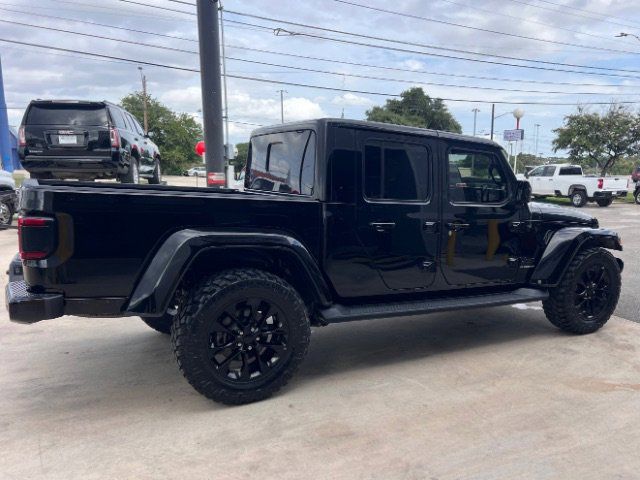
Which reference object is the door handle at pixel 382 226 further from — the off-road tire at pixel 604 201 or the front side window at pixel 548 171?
the front side window at pixel 548 171

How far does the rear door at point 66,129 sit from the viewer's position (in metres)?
8.39

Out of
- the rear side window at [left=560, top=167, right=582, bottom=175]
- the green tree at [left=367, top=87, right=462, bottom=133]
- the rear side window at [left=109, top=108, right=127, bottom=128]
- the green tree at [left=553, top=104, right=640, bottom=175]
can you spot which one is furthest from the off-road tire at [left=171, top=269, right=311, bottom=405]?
the green tree at [left=367, top=87, right=462, bottom=133]

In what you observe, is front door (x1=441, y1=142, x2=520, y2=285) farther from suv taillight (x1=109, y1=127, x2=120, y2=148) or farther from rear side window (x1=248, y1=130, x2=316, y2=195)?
suv taillight (x1=109, y1=127, x2=120, y2=148)

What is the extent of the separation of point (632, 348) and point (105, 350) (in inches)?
178

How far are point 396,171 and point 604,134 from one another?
97.0 feet

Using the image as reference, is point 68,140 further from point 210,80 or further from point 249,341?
point 249,341

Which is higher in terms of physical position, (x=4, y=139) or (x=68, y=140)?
(x=4, y=139)

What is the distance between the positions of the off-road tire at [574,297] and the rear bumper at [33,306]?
12.9ft

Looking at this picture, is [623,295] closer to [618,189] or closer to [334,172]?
[334,172]

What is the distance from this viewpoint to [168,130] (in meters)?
53.7

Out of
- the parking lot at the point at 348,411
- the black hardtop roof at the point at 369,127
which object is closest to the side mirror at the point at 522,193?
the black hardtop roof at the point at 369,127

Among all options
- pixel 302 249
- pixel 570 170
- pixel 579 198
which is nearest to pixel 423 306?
pixel 302 249

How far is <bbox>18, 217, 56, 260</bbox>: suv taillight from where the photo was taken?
105 inches

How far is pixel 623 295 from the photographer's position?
6020 millimetres
